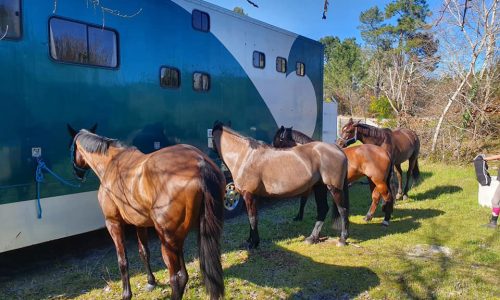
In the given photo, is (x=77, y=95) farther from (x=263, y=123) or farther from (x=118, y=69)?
(x=263, y=123)

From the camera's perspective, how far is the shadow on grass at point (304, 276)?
4.01 metres

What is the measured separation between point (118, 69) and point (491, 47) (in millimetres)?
12670

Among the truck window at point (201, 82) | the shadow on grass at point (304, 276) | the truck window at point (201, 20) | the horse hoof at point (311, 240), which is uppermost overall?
the truck window at point (201, 20)

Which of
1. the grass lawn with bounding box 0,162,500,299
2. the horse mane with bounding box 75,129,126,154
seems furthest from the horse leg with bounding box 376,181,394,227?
the horse mane with bounding box 75,129,126,154

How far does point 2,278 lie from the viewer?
4.43 metres

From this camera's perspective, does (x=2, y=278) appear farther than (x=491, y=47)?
No

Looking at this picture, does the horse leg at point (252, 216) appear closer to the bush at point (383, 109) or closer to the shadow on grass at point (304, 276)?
the shadow on grass at point (304, 276)

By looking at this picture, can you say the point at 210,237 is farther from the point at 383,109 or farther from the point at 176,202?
the point at 383,109

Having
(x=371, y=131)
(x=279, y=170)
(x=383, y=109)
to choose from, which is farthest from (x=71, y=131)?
(x=383, y=109)

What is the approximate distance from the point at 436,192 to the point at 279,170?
5713 millimetres

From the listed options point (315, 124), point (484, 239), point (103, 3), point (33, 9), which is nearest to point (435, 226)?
point (484, 239)

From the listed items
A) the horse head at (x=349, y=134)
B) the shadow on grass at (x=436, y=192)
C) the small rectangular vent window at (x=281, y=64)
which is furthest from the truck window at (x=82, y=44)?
the shadow on grass at (x=436, y=192)

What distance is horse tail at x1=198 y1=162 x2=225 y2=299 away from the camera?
3.25 metres

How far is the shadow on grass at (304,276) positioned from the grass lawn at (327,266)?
1cm
